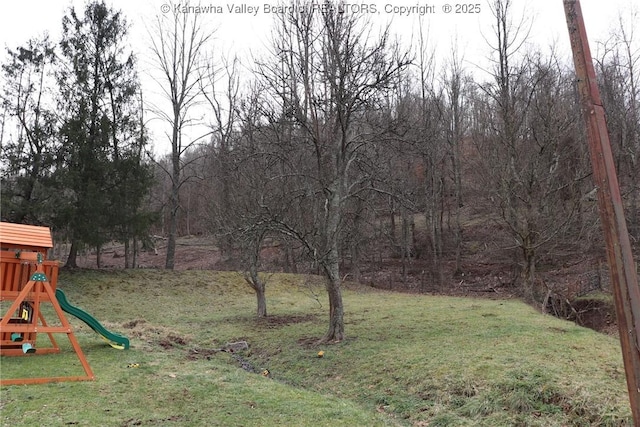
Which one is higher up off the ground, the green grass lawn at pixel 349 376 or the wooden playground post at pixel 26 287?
the wooden playground post at pixel 26 287

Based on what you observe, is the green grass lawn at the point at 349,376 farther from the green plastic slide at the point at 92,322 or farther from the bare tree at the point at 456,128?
the bare tree at the point at 456,128

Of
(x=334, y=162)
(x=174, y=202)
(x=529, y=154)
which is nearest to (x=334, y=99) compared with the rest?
(x=334, y=162)

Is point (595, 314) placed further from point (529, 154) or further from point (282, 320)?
point (282, 320)

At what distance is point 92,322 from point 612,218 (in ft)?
31.8

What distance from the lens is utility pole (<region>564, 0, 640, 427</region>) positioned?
2.91 m

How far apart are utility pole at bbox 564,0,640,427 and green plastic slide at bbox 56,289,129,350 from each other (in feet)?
30.6

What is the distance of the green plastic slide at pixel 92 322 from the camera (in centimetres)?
923

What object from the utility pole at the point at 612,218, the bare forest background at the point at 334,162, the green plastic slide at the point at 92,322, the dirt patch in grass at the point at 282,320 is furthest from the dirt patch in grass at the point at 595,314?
the green plastic slide at the point at 92,322

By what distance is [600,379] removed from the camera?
244 inches

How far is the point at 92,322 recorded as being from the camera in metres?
9.45

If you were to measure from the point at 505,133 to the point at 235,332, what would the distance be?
562 inches

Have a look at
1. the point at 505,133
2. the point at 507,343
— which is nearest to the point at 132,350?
the point at 507,343

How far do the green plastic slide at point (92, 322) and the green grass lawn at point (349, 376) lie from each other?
229 millimetres

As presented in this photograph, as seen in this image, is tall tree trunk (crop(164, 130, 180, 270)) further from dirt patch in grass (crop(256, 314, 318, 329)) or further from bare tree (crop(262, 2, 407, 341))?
bare tree (crop(262, 2, 407, 341))
